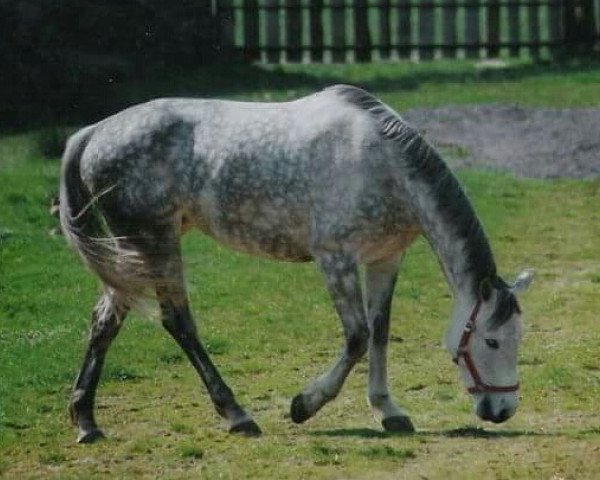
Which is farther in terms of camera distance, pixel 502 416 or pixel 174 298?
pixel 174 298

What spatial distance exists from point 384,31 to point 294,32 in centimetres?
124

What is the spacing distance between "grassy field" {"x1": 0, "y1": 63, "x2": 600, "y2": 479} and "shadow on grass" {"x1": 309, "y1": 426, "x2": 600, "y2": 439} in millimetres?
16

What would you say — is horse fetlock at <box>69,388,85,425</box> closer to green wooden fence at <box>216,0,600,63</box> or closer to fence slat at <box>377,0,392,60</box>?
green wooden fence at <box>216,0,600,63</box>

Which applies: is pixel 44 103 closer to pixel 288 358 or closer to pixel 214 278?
pixel 214 278

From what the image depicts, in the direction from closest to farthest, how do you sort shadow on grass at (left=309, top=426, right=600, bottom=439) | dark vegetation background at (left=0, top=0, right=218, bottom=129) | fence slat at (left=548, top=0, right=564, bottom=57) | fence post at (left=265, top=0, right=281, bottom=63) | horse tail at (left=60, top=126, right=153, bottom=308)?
shadow on grass at (left=309, top=426, right=600, bottom=439) → horse tail at (left=60, top=126, right=153, bottom=308) → dark vegetation background at (left=0, top=0, right=218, bottom=129) → fence post at (left=265, top=0, right=281, bottom=63) → fence slat at (left=548, top=0, right=564, bottom=57)

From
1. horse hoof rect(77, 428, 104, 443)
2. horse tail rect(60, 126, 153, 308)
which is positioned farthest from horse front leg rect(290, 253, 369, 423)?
horse hoof rect(77, 428, 104, 443)

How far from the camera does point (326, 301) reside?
43.2ft

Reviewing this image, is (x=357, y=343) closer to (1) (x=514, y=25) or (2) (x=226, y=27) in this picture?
(2) (x=226, y=27)

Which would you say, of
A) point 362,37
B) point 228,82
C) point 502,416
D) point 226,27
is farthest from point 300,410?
point 362,37

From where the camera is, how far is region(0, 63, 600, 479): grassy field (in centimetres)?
879

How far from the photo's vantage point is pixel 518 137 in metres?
18.8

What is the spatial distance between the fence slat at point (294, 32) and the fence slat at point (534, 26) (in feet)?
10.2

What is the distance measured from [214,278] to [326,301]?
1076mm

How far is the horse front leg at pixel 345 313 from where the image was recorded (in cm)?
921
